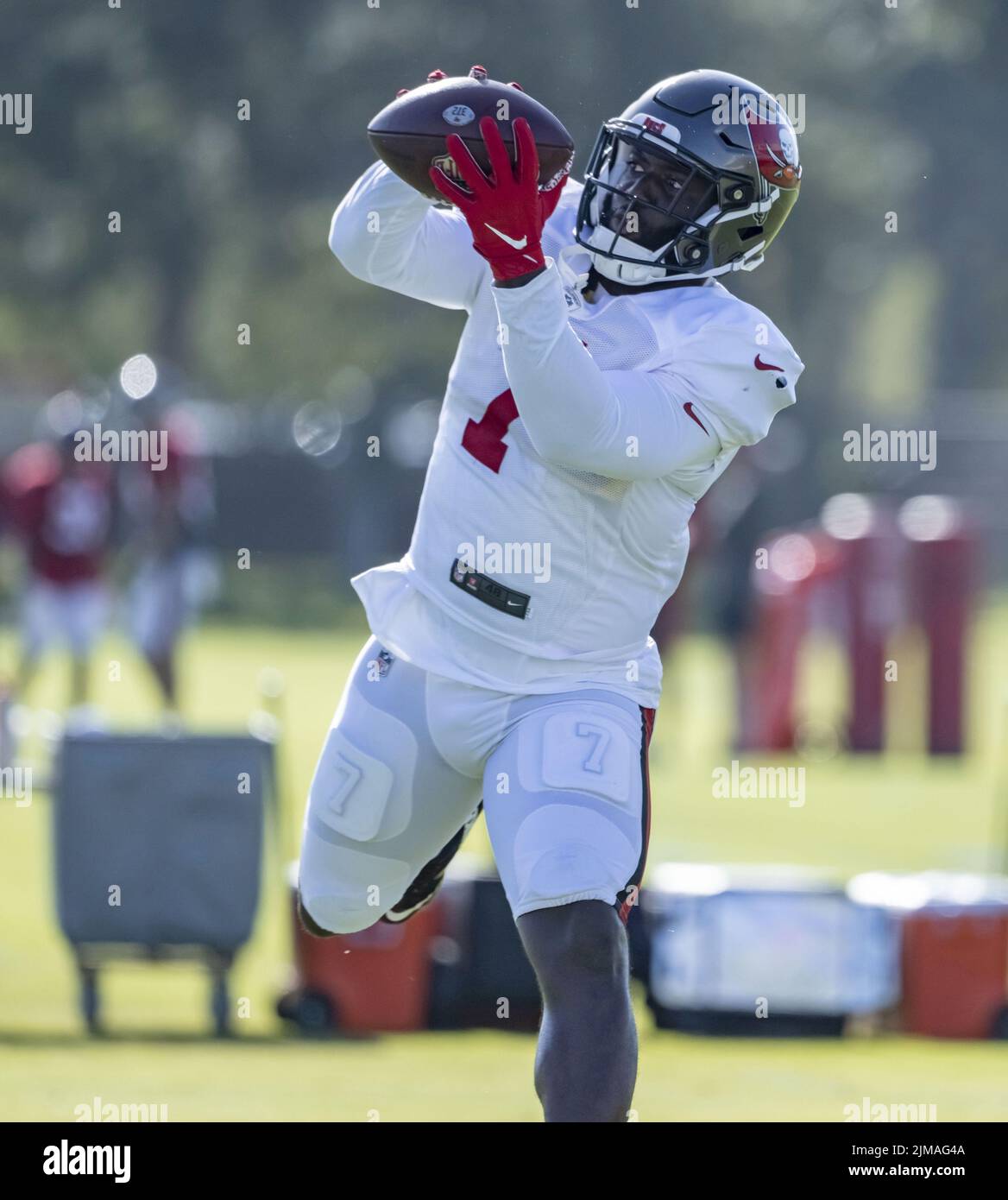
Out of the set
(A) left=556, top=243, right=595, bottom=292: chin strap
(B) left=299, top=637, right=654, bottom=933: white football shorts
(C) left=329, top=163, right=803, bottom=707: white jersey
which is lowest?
(B) left=299, top=637, right=654, bottom=933: white football shorts

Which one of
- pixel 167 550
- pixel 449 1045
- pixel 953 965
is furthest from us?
pixel 167 550

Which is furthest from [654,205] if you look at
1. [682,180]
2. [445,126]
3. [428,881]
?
[428,881]

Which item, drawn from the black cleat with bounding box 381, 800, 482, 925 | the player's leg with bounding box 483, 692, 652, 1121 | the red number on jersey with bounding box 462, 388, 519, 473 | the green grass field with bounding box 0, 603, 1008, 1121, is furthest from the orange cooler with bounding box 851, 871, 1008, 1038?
the red number on jersey with bounding box 462, 388, 519, 473

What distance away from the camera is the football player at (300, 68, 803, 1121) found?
3434 millimetres

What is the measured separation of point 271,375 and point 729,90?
34.4m

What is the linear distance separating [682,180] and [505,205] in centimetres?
53

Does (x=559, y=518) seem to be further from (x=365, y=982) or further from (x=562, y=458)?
(x=365, y=982)

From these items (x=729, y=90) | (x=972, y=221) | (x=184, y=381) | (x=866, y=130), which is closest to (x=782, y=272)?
(x=972, y=221)

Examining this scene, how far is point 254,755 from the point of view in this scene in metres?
6.16

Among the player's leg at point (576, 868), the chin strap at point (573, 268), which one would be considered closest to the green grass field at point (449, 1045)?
the player's leg at point (576, 868)

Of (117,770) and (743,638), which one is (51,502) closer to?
(743,638)

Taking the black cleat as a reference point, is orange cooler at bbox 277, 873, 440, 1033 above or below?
below

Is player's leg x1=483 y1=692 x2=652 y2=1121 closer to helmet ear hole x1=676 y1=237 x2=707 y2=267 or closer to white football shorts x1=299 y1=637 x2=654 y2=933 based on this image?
white football shorts x1=299 y1=637 x2=654 y2=933

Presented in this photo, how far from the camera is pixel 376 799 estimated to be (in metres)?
3.92
